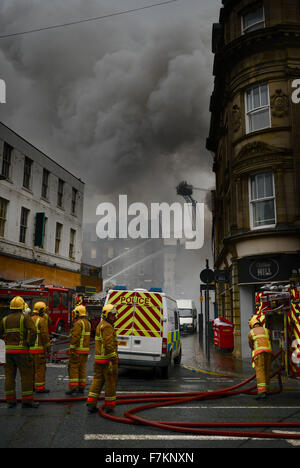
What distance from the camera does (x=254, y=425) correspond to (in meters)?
5.14

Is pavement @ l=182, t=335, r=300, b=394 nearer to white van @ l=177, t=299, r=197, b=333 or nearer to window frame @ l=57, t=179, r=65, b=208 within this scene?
white van @ l=177, t=299, r=197, b=333

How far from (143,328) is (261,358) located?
3237mm

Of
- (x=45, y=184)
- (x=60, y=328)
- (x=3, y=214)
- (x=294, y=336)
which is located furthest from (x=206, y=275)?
(x=45, y=184)

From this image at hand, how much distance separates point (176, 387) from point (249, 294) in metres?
6.86

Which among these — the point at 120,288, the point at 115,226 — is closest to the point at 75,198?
the point at 120,288

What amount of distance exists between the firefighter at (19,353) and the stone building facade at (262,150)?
9305 millimetres

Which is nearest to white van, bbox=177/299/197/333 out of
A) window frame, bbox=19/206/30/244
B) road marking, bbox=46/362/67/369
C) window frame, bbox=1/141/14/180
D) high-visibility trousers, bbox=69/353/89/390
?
window frame, bbox=19/206/30/244

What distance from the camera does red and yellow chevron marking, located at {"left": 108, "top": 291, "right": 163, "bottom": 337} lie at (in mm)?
9523

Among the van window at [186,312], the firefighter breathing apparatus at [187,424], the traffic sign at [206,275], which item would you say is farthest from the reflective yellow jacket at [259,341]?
the van window at [186,312]

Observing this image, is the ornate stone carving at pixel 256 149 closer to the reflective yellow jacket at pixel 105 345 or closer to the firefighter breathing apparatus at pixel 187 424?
the firefighter breathing apparatus at pixel 187 424

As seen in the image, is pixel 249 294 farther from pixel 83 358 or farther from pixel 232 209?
pixel 83 358

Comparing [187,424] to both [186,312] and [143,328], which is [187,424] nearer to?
[143,328]

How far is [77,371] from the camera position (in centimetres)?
741

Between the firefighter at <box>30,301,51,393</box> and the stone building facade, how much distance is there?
8.21m
